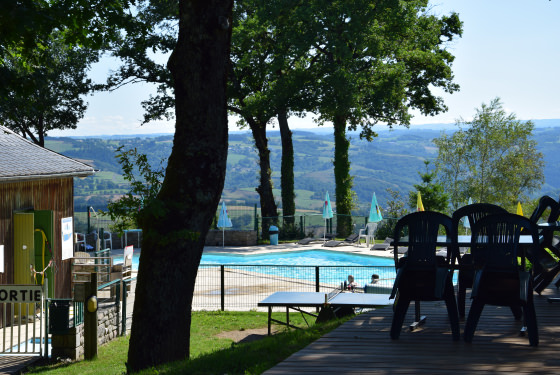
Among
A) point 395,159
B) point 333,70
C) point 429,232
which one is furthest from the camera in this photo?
point 395,159

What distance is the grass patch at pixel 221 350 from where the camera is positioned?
5996 millimetres

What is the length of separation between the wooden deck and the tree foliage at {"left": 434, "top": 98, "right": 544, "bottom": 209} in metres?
44.5

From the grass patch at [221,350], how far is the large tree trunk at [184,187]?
673 millimetres

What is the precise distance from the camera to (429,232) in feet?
→ 21.4

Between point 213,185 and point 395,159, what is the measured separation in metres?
193

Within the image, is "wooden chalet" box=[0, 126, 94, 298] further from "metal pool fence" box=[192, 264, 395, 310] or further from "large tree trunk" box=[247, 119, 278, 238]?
"large tree trunk" box=[247, 119, 278, 238]

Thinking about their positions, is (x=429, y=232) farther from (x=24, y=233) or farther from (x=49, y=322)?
(x=24, y=233)

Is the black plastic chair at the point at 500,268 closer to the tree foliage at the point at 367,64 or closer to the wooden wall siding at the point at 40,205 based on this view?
the wooden wall siding at the point at 40,205

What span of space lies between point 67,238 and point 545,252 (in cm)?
1098

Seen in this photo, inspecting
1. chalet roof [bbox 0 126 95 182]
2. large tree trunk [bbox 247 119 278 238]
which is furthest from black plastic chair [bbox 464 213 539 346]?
large tree trunk [bbox 247 119 278 238]

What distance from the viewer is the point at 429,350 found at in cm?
595

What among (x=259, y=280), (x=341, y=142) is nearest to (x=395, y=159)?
(x=341, y=142)

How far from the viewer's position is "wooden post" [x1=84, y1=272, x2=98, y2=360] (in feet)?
36.9

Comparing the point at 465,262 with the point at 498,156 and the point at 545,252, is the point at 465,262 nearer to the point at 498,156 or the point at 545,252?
the point at 545,252
